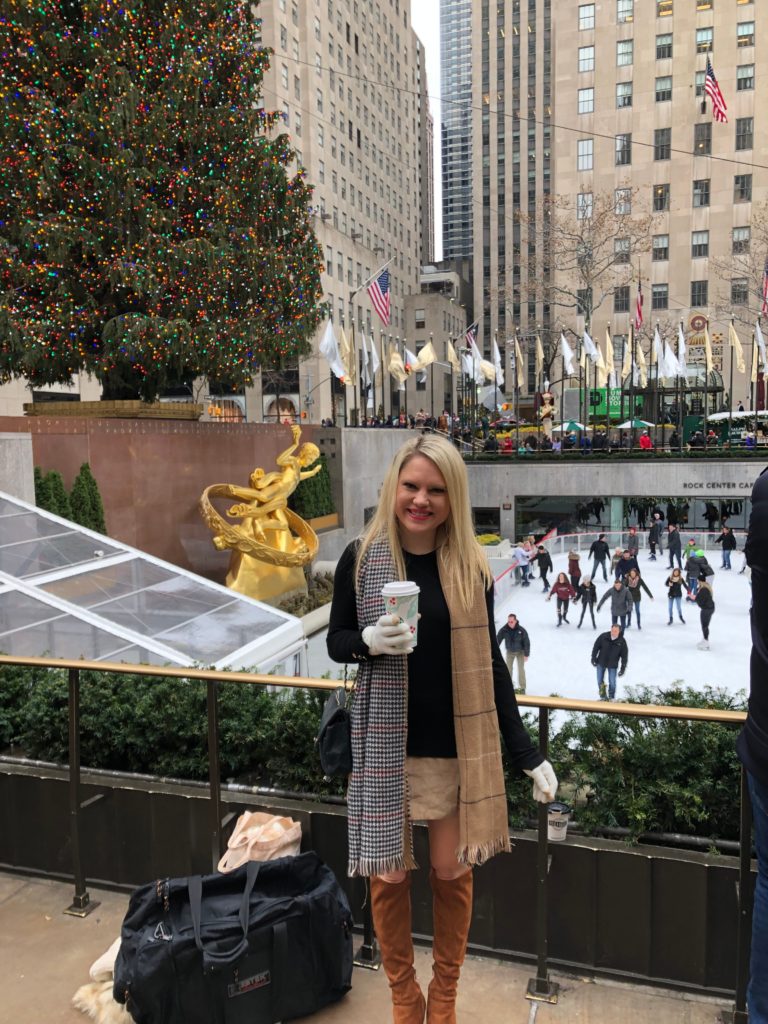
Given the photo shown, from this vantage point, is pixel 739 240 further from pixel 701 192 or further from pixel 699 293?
pixel 701 192

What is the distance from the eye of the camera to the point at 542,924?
9.56ft

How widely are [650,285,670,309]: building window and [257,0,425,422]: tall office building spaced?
1827 centimetres

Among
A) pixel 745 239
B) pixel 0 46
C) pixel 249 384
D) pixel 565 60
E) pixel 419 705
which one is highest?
pixel 565 60

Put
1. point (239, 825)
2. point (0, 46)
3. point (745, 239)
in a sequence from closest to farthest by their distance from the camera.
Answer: point (239, 825) < point (0, 46) < point (745, 239)

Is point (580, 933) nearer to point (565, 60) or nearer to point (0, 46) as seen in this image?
point (0, 46)

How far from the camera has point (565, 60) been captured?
52.2 metres

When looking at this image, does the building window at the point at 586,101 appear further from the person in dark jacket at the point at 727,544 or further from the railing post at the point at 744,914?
the railing post at the point at 744,914

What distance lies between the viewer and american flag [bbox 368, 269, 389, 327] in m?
25.9

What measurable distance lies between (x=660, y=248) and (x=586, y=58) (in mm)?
13798

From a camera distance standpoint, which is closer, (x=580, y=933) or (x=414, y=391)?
(x=580, y=933)

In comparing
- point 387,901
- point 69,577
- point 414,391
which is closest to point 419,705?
point 387,901

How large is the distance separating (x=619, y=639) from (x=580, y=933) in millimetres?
10171

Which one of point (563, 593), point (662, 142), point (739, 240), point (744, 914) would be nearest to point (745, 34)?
point (662, 142)

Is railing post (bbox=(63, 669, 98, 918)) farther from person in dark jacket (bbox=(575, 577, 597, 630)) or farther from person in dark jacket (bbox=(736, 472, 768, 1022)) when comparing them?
person in dark jacket (bbox=(575, 577, 597, 630))
